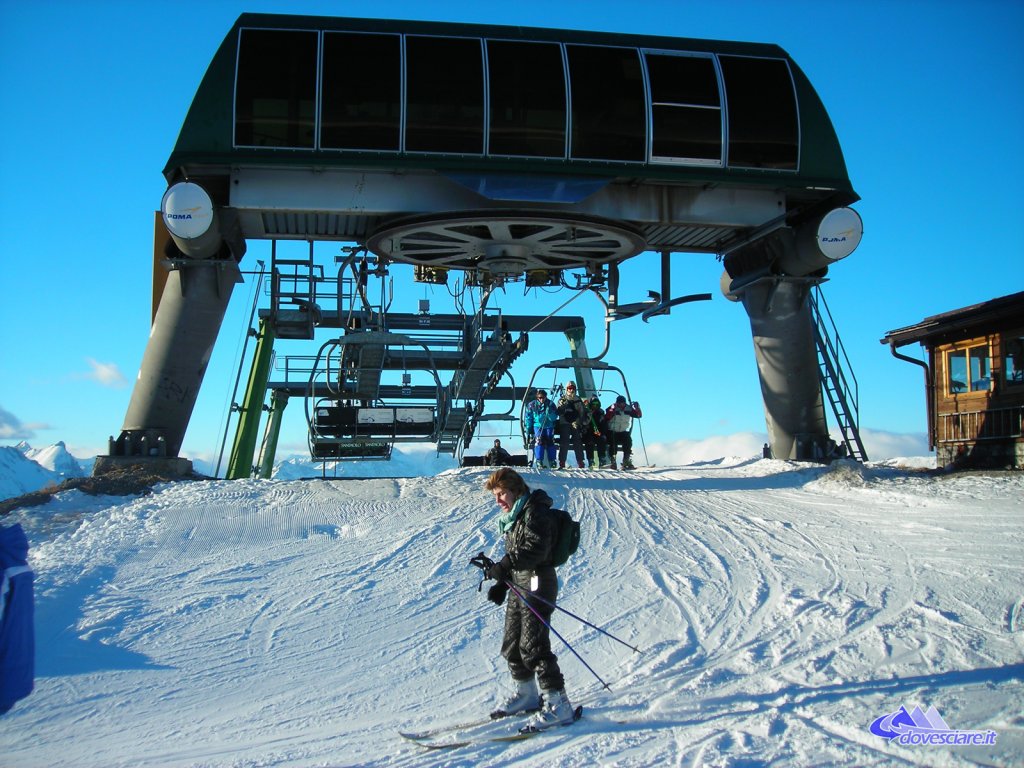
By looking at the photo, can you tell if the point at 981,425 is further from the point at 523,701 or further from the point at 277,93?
the point at 523,701

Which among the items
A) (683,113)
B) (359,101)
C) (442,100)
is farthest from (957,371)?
(359,101)

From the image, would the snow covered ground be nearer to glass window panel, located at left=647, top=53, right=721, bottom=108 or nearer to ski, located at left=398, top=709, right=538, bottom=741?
ski, located at left=398, top=709, right=538, bottom=741

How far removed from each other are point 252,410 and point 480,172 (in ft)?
47.8

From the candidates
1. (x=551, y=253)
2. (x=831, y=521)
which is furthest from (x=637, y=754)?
(x=551, y=253)

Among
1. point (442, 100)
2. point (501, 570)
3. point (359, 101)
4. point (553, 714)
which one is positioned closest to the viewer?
point (553, 714)

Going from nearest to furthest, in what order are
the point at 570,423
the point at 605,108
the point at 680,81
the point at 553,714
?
the point at 553,714 < the point at 605,108 < the point at 680,81 < the point at 570,423

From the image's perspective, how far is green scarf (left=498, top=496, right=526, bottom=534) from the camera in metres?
6.18

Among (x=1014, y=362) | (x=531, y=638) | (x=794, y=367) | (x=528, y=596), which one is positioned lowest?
(x=531, y=638)

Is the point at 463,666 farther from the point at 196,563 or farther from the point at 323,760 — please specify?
the point at 196,563

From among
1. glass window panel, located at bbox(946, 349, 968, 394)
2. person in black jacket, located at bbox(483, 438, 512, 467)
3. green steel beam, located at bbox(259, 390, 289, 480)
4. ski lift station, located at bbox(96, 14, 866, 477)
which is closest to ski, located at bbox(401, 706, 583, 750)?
ski lift station, located at bbox(96, 14, 866, 477)

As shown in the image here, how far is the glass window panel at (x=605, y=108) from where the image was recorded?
16094mm

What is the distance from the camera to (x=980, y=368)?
19234mm

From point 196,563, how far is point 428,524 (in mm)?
2640

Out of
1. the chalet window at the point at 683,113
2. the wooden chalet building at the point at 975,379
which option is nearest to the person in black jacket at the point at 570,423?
the chalet window at the point at 683,113
